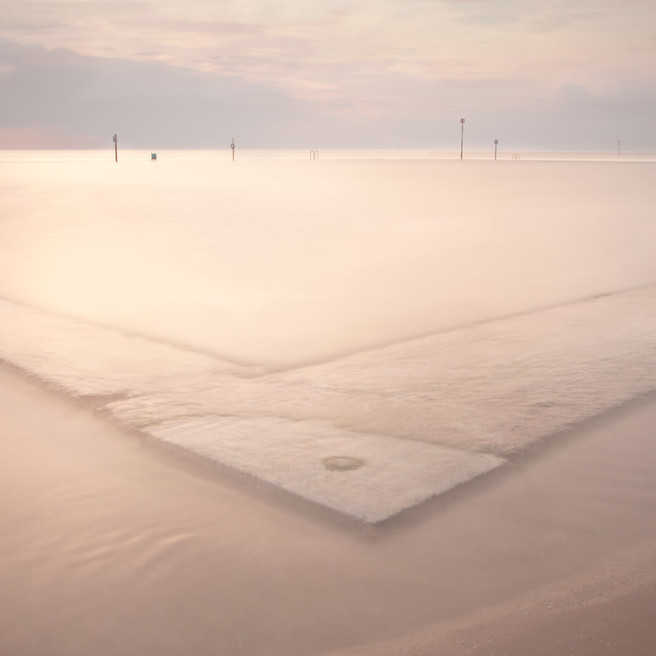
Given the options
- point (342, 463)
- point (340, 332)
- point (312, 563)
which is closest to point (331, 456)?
point (342, 463)

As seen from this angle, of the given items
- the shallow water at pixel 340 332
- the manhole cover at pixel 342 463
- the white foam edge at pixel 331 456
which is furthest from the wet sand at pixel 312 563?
the manhole cover at pixel 342 463

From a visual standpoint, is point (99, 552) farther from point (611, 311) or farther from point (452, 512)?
point (611, 311)

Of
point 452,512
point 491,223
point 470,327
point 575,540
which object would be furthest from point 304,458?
point 491,223

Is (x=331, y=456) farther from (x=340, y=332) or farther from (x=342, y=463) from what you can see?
(x=340, y=332)

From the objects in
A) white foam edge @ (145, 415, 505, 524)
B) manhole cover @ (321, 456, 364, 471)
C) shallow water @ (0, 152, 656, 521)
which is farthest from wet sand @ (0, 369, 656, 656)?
manhole cover @ (321, 456, 364, 471)

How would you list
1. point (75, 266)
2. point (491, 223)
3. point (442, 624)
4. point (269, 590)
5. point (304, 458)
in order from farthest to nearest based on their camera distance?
point (491, 223)
point (75, 266)
point (304, 458)
point (269, 590)
point (442, 624)
